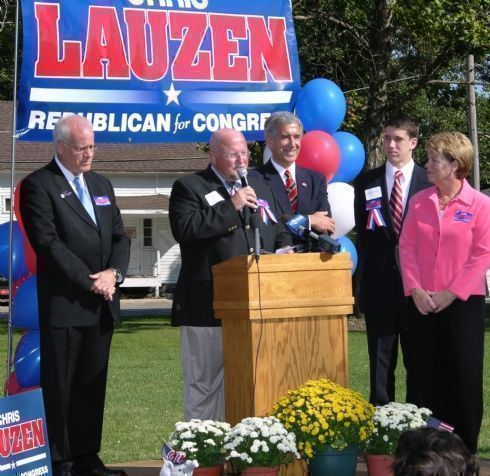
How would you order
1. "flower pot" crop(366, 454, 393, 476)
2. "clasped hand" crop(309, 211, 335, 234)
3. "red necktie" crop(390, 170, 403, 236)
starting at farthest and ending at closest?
1. "red necktie" crop(390, 170, 403, 236)
2. "clasped hand" crop(309, 211, 335, 234)
3. "flower pot" crop(366, 454, 393, 476)

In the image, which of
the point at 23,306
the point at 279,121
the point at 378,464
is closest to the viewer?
the point at 378,464

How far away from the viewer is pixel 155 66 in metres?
8.01

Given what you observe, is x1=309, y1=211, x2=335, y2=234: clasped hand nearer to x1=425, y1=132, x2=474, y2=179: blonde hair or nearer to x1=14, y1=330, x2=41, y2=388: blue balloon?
x1=425, y1=132, x2=474, y2=179: blonde hair

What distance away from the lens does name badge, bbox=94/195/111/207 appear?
20.1 feet

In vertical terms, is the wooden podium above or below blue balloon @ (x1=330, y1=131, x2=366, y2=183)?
below

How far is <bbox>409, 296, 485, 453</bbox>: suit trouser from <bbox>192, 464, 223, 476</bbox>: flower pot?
1.35 m

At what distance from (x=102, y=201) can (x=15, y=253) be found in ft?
6.50

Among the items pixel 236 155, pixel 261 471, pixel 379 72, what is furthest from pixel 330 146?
pixel 379 72

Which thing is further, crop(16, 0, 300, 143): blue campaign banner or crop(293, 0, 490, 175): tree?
crop(293, 0, 490, 175): tree

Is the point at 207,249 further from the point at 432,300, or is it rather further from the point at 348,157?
the point at 348,157

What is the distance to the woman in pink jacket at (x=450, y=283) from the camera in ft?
19.3

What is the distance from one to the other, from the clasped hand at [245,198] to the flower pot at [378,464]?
4.88 feet

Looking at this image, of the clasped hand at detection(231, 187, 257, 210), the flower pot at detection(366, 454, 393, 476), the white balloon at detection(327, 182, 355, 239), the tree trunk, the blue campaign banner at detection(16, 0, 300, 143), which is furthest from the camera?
the tree trunk

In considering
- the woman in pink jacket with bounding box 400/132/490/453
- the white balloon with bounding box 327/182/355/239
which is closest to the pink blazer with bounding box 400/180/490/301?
the woman in pink jacket with bounding box 400/132/490/453
